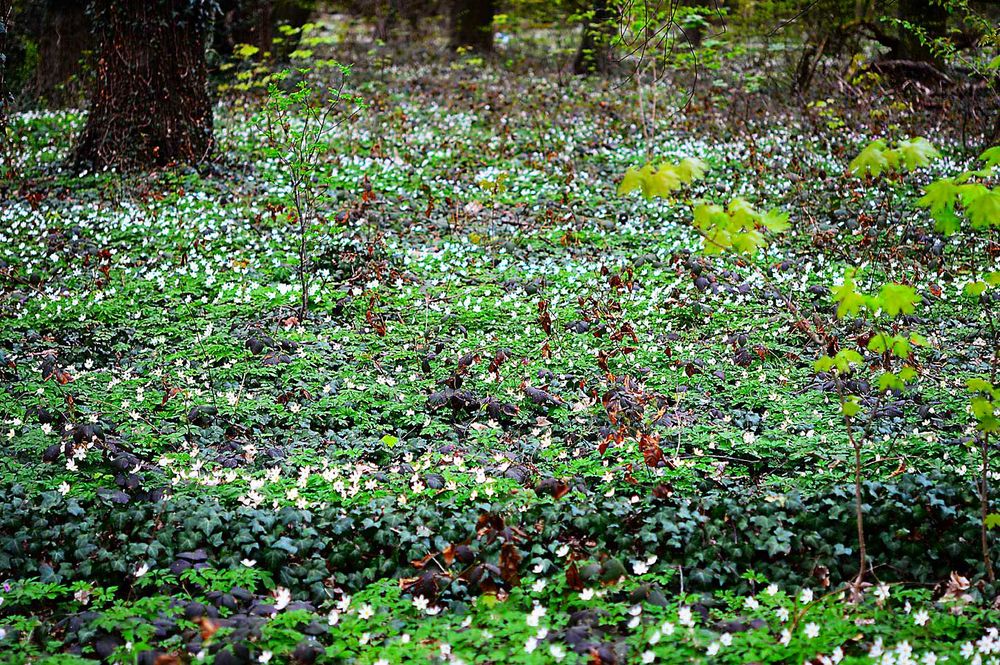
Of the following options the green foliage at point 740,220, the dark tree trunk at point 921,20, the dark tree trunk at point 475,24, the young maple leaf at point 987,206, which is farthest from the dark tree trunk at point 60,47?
the young maple leaf at point 987,206

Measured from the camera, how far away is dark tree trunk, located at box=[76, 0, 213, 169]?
378 inches

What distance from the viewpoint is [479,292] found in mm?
6781

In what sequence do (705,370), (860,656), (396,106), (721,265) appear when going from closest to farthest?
1. (860,656)
2. (705,370)
3. (721,265)
4. (396,106)

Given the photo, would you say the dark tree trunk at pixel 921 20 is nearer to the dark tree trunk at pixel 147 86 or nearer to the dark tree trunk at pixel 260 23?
the dark tree trunk at pixel 147 86

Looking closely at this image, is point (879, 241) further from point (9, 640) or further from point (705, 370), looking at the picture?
point (9, 640)

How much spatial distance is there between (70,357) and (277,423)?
1.98 metres

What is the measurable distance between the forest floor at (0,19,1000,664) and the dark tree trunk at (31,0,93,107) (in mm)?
6770

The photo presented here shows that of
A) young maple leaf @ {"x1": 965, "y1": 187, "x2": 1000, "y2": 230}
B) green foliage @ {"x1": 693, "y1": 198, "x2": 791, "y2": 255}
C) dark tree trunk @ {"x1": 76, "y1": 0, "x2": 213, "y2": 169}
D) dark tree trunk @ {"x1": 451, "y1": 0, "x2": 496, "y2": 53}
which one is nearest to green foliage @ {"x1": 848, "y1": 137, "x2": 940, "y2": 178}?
young maple leaf @ {"x1": 965, "y1": 187, "x2": 1000, "y2": 230}

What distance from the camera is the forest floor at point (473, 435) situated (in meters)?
3.12

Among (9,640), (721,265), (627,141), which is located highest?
(627,141)

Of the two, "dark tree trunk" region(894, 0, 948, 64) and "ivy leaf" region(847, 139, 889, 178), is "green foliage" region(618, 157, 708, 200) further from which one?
"dark tree trunk" region(894, 0, 948, 64)

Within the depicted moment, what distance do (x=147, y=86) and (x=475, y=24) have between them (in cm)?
1038

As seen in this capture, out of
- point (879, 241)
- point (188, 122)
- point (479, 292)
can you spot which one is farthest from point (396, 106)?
point (879, 241)

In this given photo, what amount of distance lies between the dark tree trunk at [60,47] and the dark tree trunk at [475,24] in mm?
7958
